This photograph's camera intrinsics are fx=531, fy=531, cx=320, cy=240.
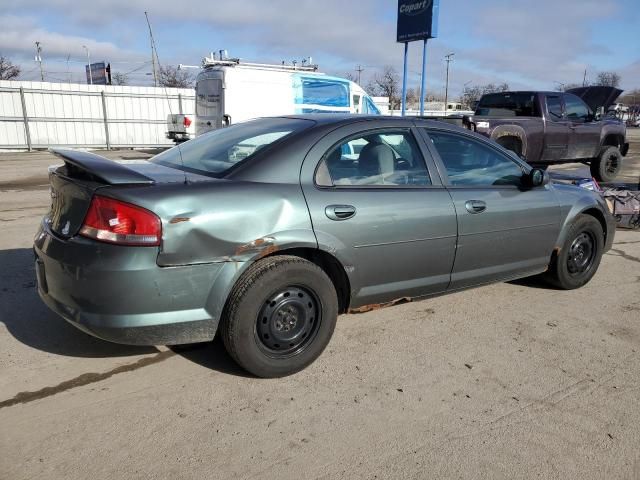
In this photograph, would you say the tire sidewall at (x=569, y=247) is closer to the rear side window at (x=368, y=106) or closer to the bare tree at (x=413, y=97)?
the rear side window at (x=368, y=106)

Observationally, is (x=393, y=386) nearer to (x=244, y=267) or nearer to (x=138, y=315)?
(x=244, y=267)

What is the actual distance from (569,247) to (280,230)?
2915mm

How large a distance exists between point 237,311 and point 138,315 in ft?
1.66

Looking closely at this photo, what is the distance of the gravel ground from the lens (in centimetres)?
240

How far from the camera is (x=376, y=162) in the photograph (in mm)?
3559

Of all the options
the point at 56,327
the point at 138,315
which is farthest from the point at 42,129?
the point at 138,315

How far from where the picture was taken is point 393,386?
3078 mm

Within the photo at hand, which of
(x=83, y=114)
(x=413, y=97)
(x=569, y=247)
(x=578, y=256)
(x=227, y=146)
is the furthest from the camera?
(x=413, y=97)

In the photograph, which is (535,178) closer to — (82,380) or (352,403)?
(352,403)

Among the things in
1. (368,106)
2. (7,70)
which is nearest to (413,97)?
(7,70)

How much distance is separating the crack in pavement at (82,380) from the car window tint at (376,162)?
1.49 m

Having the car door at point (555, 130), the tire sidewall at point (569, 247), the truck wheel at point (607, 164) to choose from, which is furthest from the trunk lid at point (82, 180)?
the truck wheel at point (607, 164)

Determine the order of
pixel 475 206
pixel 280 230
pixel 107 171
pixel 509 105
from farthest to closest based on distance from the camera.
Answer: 1. pixel 509 105
2. pixel 475 206
3. pixel 280 230
4. pixel 107 171

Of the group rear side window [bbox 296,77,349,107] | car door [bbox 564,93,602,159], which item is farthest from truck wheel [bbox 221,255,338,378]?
rear side window [bbox 296,77,349,107]
